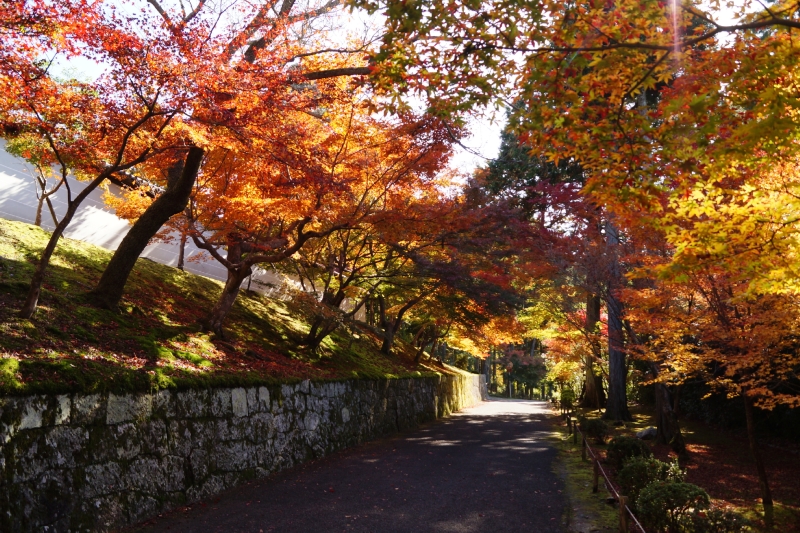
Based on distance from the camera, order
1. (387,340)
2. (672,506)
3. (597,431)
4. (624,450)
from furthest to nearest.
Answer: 1. (387,340)
2. (597,431)
3. (624,450)
4. (672,506)

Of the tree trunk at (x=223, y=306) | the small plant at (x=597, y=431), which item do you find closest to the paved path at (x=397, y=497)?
the small plant at (x=597, y=431)

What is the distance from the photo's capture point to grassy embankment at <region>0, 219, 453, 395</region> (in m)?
6.29

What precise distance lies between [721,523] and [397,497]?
4.43 meters

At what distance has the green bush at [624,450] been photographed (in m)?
10.2

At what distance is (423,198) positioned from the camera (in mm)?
14766

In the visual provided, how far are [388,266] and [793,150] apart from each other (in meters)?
13.3

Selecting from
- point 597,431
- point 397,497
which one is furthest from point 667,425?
point 397,497

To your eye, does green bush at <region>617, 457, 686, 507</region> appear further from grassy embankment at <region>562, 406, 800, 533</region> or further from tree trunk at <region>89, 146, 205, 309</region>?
tree trunk at <region>89, 146, 205, 309</region>

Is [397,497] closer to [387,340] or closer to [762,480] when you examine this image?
[762,480]

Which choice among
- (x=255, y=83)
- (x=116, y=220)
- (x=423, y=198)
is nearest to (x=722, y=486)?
(x=423, y=198)

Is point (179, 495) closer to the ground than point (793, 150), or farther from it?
closer to the ground

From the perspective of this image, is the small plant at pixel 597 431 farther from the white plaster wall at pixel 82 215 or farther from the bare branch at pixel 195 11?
the bare branch at pixel 195 11

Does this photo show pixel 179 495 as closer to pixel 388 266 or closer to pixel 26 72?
pixel 26 72

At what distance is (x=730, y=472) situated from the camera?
1184cm
